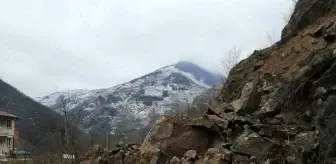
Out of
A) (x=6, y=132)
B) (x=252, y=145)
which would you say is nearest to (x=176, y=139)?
(x=252, y=145)

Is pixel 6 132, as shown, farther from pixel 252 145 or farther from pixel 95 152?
Answer: pixel 252 145

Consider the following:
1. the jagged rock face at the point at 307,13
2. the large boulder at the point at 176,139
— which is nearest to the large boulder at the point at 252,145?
the large boulder at the point at 176,139

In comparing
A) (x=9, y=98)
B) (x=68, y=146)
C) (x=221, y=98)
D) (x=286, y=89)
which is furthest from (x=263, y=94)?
(x=9, y=98)

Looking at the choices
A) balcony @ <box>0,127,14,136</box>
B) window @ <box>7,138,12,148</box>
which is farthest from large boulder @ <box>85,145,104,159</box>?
window @ <box>7,138,12,148</box>

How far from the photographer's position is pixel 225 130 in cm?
1180

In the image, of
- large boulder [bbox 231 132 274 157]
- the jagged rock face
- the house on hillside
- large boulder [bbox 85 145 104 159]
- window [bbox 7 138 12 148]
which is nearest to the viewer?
large boulder [bbox 231 132 274 157]

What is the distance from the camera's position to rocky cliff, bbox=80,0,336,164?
9609mm

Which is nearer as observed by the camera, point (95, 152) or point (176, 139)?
point (176, 139)

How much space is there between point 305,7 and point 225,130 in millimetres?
5513

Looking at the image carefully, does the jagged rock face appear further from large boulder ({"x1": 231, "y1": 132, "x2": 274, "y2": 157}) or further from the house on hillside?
the house on hillside

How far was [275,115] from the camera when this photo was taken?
35.8 ft

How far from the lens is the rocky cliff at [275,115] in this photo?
9.61 m

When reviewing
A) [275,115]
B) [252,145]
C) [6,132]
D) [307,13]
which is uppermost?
[6,132]

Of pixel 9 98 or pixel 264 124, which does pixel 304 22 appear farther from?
pixel 9 98
